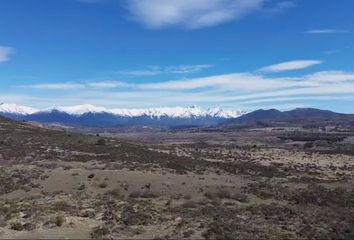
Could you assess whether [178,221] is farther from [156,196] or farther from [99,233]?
[156,196]

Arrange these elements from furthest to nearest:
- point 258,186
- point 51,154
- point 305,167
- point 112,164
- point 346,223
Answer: point 305,167 < point 51,154 < point 112,164 < point 258,186 < point 346,223

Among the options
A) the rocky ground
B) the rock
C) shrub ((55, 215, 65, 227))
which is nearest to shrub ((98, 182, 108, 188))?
the rocky ground

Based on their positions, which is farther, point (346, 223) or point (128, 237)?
point (346, 223)

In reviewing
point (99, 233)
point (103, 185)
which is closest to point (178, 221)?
point (99, 233)

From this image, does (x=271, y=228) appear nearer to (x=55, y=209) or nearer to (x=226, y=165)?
(x=55, y=209)

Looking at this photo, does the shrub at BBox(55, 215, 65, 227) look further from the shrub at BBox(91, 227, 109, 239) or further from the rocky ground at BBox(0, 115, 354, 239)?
the shrub at BBox(91, 227, 109, 239)

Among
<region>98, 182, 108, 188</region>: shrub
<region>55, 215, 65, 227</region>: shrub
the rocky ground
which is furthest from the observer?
<region>98, 182, 108, 188</region>: shrub

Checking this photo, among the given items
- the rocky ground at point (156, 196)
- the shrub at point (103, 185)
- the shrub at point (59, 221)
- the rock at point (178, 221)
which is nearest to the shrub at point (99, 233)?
the rocky ground at point (156, 196)

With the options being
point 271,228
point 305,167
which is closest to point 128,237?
point 271,228
